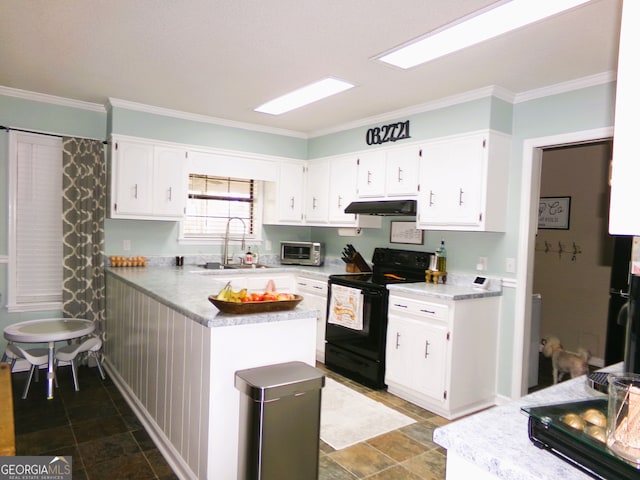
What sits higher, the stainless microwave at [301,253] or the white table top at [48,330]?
the stainless microwave at [301,253]

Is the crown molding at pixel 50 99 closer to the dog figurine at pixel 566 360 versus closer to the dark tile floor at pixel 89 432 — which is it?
the dark tile floor at pixel 89 432

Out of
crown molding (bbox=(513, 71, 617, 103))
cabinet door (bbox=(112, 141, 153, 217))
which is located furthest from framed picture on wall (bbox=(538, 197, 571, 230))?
cabinet door (bbox=(112, 141, 153, 217))

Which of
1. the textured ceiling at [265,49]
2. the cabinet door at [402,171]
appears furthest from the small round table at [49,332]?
the cabinet door at [402,171]

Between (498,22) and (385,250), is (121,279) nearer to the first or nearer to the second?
(385,250)

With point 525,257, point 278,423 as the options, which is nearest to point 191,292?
point 278,423

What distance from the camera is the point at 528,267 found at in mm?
3402

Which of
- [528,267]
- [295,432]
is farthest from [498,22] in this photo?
[295,432]

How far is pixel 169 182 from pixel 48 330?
1714mm

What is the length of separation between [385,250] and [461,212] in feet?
3.78

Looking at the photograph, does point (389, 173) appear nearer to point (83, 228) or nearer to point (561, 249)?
point (561, 249)

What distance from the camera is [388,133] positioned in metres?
4.19

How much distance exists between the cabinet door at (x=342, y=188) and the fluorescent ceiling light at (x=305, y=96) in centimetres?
87

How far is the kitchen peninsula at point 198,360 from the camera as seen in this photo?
208 centimetres

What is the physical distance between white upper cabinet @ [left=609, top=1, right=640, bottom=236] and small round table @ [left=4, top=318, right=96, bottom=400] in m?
3.68
